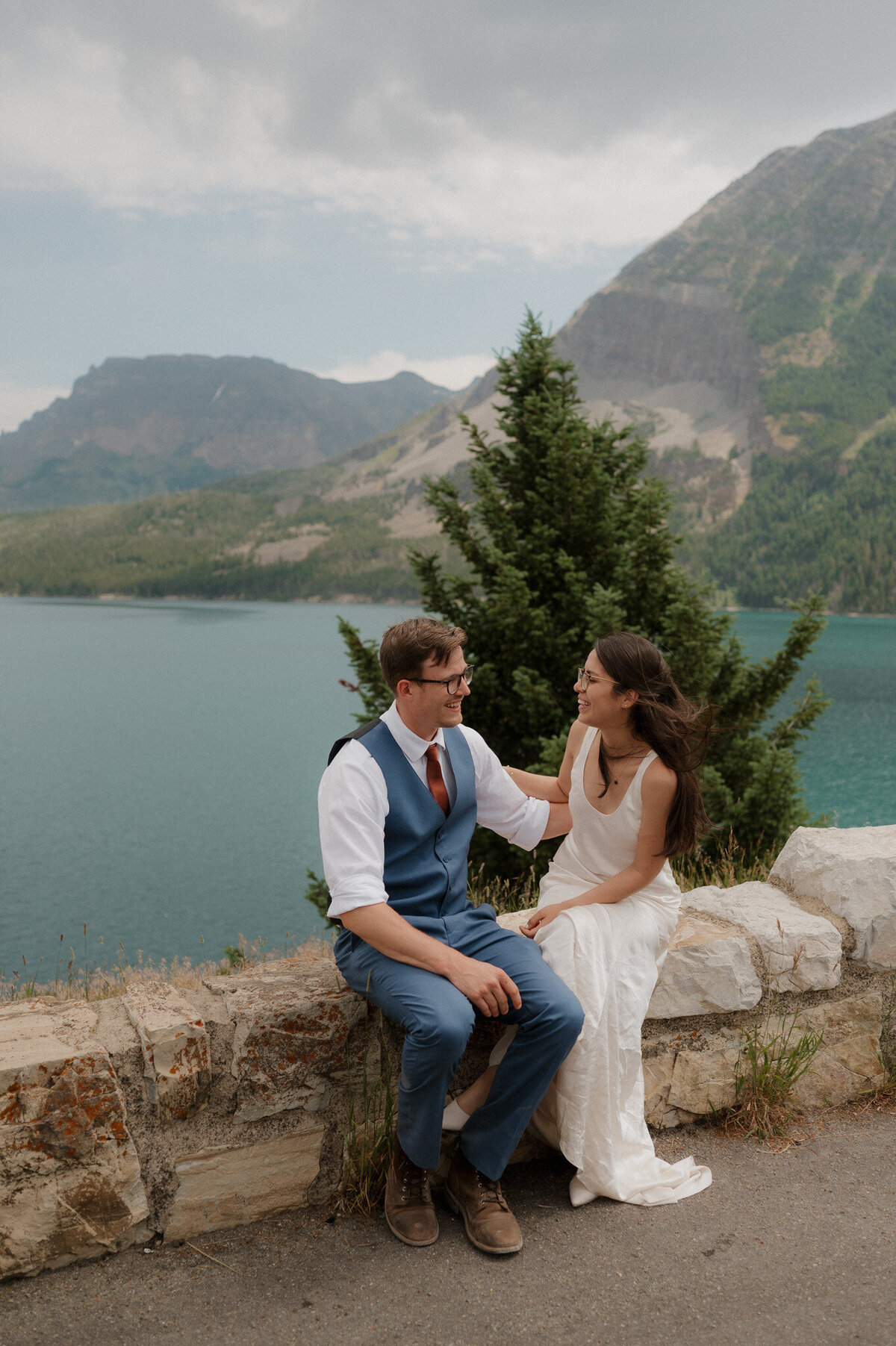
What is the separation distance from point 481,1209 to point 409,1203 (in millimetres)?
196

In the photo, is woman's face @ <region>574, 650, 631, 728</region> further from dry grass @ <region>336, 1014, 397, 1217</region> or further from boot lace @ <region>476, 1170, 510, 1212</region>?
boot lace @ <region>476, 1170, 510, 1212</region>

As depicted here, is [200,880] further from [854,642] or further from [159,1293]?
[854,642]

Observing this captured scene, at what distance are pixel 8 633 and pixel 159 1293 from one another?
9740cm

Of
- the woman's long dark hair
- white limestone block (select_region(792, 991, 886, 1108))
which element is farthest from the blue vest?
white limestone block (select_region(792, 991, 886, 1108))

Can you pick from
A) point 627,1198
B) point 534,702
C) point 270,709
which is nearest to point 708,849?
point 534,702

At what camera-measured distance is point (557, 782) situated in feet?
10.7

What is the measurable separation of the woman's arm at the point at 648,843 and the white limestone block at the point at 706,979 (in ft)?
0.93

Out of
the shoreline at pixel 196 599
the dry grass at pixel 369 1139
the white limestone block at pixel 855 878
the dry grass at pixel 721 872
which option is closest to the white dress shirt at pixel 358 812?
the dry grass at pixel 369 1139

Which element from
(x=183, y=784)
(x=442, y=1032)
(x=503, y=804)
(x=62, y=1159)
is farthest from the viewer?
(x=183, y=784)

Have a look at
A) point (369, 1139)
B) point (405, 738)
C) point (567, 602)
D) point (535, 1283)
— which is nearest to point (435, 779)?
point (405, 738)

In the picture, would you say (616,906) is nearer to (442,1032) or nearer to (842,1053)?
(442,1032)

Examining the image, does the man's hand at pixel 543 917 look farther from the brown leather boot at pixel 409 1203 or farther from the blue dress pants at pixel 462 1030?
the brown leather boot at pixel 409 1203

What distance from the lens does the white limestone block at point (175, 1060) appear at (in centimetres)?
235

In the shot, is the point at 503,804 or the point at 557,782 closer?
the point at 503,804
